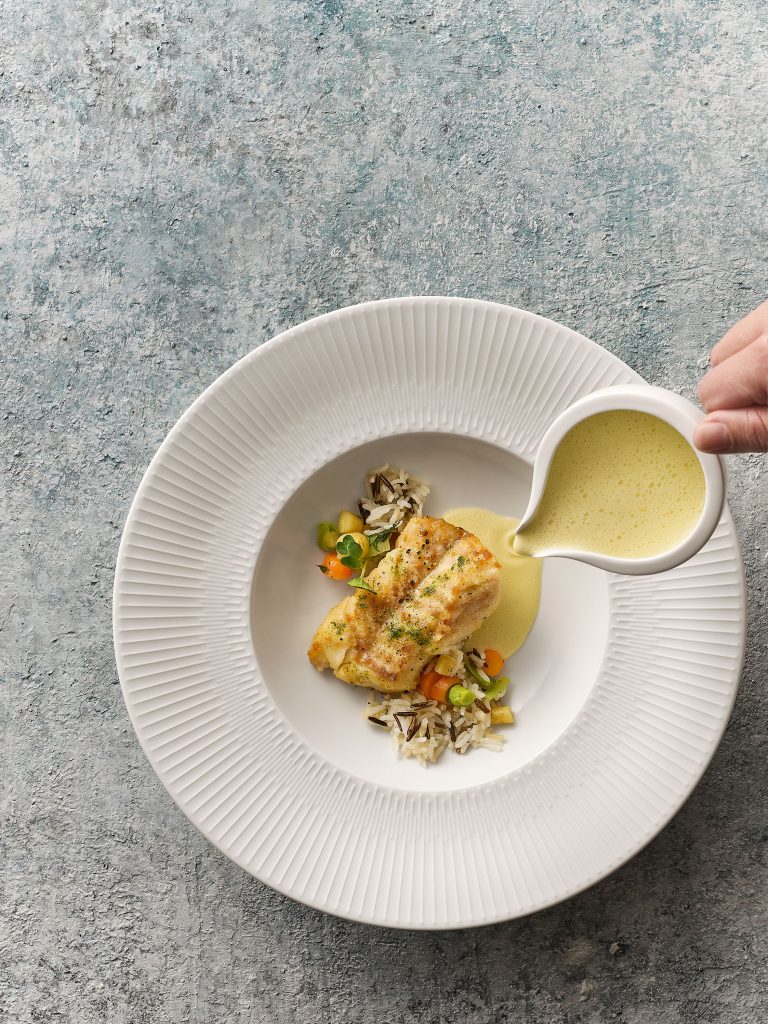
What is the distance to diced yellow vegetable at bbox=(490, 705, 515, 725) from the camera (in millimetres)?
2260

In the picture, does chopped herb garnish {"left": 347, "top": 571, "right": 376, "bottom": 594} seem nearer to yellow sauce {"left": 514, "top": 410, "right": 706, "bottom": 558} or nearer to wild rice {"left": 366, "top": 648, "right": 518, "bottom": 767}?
wild rice {"left": 366, "top": 648, "right": 518, "bottom": 767}

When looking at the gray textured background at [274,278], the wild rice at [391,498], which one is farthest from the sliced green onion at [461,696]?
the gray textured background at [274,278]

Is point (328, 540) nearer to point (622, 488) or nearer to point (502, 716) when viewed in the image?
point (502, 716)

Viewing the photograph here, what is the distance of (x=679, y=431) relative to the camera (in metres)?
1.75

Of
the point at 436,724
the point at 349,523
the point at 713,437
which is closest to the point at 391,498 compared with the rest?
the point at 349,523

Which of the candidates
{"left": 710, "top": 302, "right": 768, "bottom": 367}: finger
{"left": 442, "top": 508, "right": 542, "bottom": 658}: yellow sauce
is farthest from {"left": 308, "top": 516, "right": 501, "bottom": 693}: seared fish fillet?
{"left": 710, "top": 302, "right": 768, "bottom": 367}: finger

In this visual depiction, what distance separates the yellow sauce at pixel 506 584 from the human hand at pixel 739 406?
2.45 feet

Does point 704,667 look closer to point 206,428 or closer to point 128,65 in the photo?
point 206,428

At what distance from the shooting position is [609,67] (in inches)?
98.0

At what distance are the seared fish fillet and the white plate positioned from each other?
0.24 m

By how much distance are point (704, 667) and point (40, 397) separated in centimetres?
201

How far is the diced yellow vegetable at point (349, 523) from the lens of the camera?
2.31 m

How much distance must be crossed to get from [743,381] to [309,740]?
4.37ft

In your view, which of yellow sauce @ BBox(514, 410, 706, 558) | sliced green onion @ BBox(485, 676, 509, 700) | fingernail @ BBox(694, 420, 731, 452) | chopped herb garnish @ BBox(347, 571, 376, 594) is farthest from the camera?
sliced green onion @ BBox(485, 676, 509, 700)
